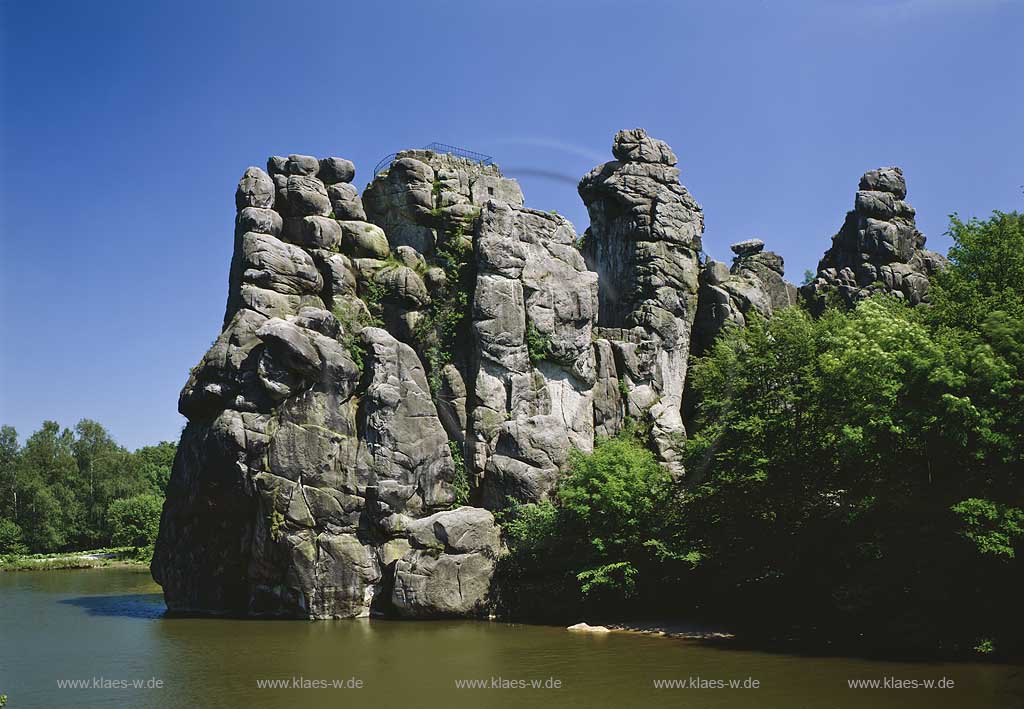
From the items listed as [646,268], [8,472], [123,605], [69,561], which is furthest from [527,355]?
[8,472]

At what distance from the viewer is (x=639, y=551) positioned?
92.0 ft

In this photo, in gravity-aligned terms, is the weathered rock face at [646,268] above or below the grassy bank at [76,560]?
above

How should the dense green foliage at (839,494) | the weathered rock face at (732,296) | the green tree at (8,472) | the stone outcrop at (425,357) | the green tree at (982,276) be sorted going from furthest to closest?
the green tree at (8,472) < the weathered rock face at (732,296) < the stone outcrop at (425,357) < the green tree at (982,276) < the dense green foliage at (839,494)

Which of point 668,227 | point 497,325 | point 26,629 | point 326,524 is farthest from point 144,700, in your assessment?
point 668,227

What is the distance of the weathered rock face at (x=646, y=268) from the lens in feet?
127

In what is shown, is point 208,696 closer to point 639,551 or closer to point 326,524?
point 326,524

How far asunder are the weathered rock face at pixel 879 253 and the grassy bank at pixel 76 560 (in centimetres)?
5112

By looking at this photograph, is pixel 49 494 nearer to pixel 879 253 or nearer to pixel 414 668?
pixel 414 668

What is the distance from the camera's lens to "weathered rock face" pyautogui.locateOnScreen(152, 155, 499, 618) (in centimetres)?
2948

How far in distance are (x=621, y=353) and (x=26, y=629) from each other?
26.5 meters

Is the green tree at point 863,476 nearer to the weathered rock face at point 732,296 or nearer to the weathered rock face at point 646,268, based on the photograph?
the weathered rock face at point 646,268

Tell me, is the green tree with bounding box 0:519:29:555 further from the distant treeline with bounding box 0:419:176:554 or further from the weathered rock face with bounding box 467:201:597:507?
the weathered rock face with bounding box 467:201:597:507

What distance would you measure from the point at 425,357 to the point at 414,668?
1644cm

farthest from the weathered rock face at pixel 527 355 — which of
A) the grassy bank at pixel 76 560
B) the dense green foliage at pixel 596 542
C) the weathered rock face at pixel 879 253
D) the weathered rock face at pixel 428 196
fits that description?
the grassy bank at pixel 76 560
